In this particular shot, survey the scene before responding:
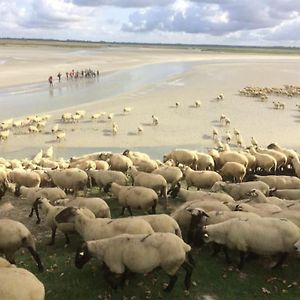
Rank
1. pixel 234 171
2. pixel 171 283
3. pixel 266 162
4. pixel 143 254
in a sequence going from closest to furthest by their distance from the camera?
pixel 143 254, pixel 171 283, pixel 234 171, pixel 266 162

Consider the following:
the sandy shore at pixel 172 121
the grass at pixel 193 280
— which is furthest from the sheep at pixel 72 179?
the sandy shore at pixel 172 121

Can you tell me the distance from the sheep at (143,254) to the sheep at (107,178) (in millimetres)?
5728

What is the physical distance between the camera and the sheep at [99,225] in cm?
956

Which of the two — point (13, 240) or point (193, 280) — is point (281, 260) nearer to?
point (193, 280)

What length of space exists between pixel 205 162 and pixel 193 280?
338 inches

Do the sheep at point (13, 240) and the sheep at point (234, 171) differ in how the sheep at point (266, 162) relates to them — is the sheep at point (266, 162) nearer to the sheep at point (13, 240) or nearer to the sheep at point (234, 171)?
the sheep at point (234, 171)

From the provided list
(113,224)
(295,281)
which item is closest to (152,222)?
(113,224)

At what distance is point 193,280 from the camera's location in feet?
30.4

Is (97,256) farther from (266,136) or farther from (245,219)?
(266,136)

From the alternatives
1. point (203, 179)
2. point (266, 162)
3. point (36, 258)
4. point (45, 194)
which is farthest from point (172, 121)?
point (36, 258)

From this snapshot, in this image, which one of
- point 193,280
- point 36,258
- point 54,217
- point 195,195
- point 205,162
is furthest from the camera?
point 205,162

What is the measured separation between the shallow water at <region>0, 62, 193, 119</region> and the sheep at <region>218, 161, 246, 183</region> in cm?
1911

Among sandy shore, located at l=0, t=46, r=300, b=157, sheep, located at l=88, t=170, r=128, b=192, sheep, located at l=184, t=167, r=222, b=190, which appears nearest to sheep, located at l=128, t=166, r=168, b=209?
sheep, located at l=88, t=170, r=128, b=192

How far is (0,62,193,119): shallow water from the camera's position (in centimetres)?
3466
